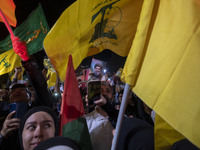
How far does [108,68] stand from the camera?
12.1 metres

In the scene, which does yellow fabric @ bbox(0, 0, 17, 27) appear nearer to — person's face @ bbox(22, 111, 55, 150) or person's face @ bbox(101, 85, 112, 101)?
person's face @ bbox(101, 85, 112, 101)

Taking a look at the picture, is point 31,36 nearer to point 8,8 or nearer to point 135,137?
point 8,8

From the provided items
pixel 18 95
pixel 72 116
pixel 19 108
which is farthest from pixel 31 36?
pixel 72 116

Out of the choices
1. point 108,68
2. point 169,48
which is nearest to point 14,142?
point 169,48

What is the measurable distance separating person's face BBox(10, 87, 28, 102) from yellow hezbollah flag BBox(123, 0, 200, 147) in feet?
6.57

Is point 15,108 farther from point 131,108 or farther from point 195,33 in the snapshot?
point 195,33

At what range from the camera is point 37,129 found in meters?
1.32

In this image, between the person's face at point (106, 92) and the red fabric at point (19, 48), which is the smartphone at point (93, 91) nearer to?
the person's face at point (106, 92)

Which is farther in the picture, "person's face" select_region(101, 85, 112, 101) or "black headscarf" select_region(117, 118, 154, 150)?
"person's face" select_region(101, 85, 112, 101)

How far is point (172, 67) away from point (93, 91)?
1394 millimetres

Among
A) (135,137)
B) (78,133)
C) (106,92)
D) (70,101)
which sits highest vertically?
(135,137)

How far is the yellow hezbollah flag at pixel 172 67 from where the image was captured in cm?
70

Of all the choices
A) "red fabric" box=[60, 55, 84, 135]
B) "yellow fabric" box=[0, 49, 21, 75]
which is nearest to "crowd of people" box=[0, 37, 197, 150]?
"red fabric" box=[60, 55, 84, 135]

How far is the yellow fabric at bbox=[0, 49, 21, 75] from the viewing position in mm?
4082
